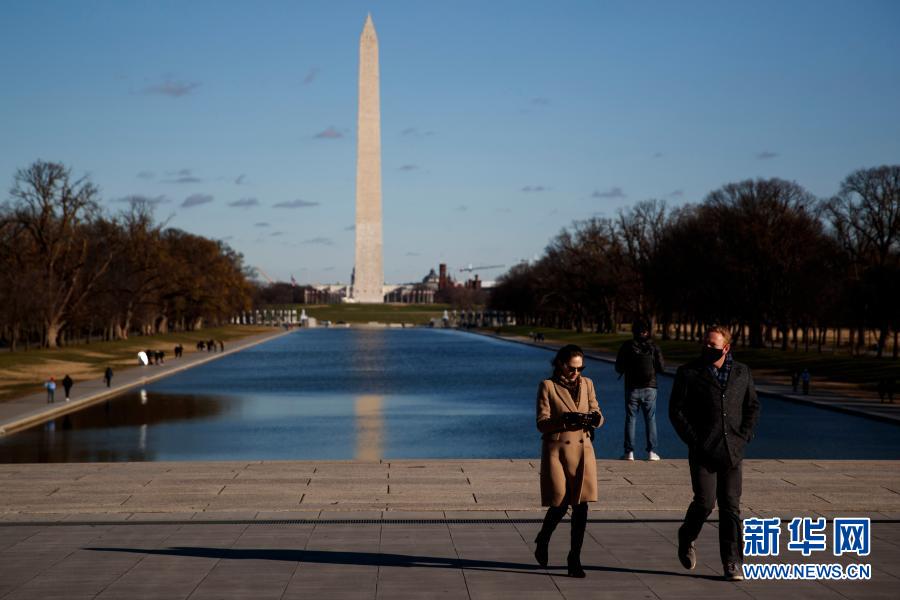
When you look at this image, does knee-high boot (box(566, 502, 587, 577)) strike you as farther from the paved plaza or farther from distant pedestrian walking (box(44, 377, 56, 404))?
distant pedestrian walking (box(44, 377, 56, 404))

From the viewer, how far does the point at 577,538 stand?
943cm

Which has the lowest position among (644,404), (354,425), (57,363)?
(57,363)

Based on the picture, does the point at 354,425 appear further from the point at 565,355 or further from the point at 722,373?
the point at 722,373

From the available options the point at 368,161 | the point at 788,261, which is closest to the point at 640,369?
the point at 788,261

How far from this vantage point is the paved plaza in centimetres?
928

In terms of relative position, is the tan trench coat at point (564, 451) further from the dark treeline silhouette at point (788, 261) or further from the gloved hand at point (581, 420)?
the dark treeline silhouette at point (788, 261)

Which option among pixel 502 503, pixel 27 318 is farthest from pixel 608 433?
pixel 27 318

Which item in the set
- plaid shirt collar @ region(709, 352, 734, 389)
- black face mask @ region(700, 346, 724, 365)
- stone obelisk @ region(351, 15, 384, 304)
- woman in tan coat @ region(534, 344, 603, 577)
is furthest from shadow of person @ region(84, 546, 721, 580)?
stone obelisk @ region(351, 15, 384, 304)

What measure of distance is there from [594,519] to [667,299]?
253 ft

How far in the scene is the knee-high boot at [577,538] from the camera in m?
9.45

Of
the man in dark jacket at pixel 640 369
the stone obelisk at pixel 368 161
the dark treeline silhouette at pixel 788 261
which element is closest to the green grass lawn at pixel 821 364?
the dark treeline silhouette at pixel 788 261

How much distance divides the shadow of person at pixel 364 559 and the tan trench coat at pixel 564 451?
0.80m

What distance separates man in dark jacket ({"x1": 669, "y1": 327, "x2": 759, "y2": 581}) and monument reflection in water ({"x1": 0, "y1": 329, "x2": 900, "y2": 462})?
12.0m

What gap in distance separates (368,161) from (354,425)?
104m
